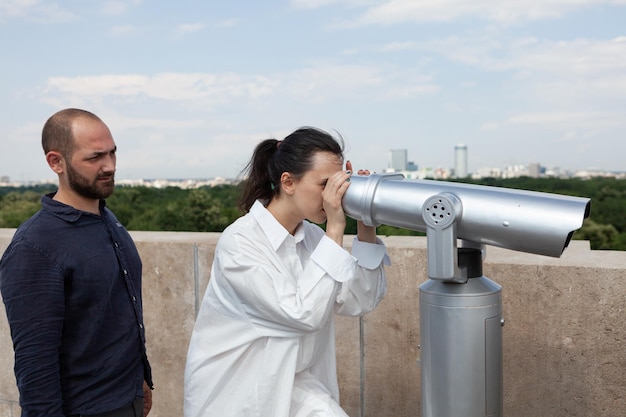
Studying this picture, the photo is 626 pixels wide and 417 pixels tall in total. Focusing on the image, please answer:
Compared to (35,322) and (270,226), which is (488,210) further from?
(35,322)

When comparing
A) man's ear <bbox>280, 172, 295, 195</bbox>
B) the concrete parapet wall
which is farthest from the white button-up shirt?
the concrete parapet wall

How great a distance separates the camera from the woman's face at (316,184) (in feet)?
7.71

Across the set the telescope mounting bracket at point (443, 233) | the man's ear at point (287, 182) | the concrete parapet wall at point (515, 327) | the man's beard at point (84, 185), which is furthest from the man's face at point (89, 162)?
the concrete parapet wall at point (515, 327)

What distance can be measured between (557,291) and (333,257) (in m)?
1.27

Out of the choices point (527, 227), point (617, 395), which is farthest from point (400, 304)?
point (527, 227)

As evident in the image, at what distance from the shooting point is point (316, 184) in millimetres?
2352

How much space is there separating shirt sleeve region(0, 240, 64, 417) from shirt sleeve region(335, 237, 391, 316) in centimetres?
91

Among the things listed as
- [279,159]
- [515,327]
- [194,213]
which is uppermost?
[279,159]

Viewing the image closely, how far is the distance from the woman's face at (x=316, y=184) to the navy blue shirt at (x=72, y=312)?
69 cm

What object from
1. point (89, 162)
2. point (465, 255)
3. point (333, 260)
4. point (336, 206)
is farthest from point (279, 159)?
point (465, 255)

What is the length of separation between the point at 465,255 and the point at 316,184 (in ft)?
1.85

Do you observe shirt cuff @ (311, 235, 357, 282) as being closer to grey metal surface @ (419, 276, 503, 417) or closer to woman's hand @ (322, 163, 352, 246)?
woman's hand @ (322, 163, 352, 246)

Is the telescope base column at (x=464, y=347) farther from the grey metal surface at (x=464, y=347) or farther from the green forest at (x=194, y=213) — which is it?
the green forest at (x=194, y=213)

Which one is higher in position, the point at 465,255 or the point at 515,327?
the point at 465,255
